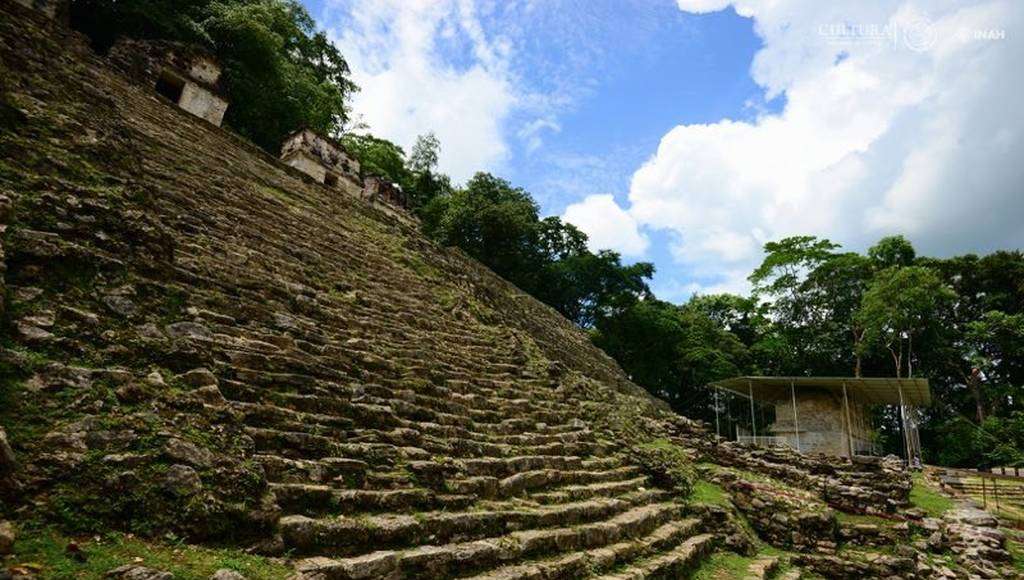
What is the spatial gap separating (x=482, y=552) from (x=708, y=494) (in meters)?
4.98

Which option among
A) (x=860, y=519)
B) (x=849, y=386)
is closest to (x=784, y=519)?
(x=860, y=519)

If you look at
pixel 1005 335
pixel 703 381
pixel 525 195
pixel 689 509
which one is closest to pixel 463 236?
pixel 525 195

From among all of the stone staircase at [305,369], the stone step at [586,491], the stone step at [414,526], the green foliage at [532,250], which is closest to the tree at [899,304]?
the green foliage at [532,250]

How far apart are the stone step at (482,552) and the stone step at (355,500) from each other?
1.12 feet

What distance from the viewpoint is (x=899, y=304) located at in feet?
72.5

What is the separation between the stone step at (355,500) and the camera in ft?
9.48

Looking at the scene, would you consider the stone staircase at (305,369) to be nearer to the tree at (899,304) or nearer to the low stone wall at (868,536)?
the low stone wall at (868,536)

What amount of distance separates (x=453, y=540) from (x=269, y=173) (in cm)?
802

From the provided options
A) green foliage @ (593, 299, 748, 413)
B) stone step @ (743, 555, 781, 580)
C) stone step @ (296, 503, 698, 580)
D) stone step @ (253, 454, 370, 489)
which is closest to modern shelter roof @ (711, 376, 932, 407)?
green foliage @ (593, 299, 748, 413)

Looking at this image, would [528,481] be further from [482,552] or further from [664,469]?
[664,469]

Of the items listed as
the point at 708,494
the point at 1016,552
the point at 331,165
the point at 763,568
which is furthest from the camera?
the point at 331,165

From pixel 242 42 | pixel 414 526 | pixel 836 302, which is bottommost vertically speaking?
pixel 414 526

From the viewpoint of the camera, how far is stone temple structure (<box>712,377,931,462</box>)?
55.0ft

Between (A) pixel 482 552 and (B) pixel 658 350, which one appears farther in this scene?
(B) pixel 658 350
